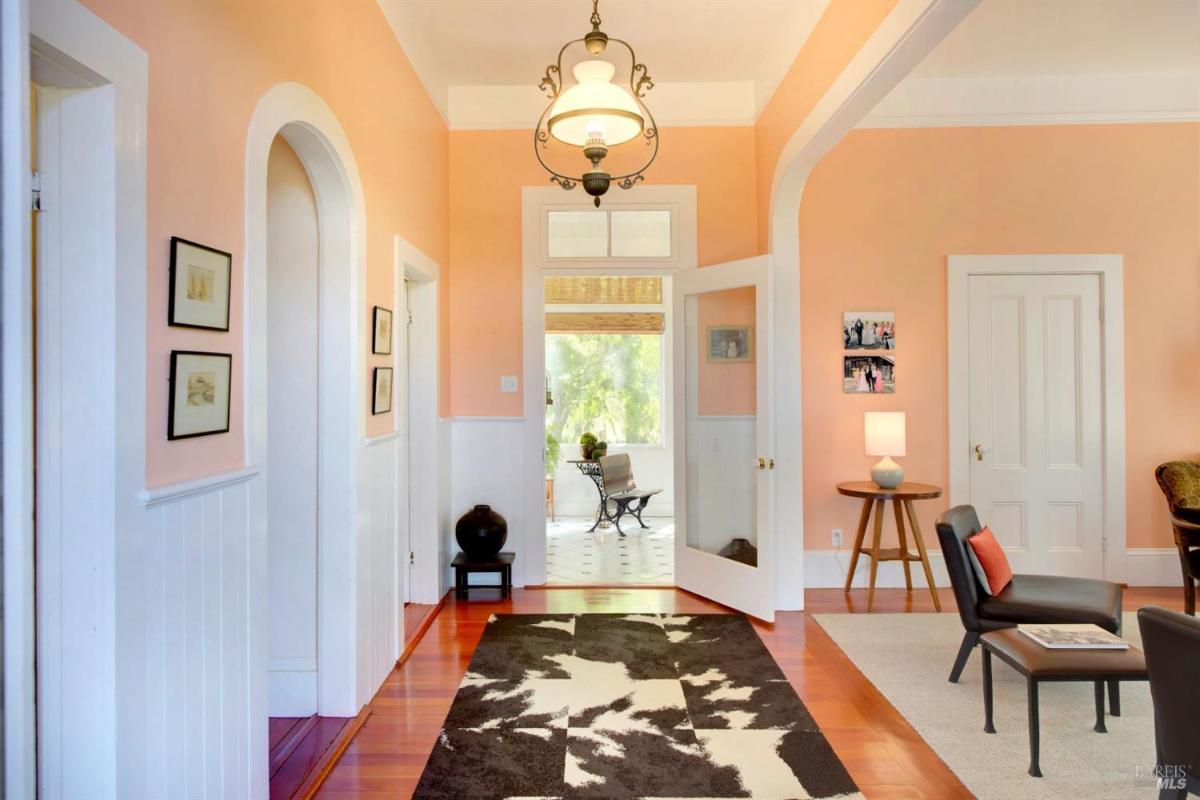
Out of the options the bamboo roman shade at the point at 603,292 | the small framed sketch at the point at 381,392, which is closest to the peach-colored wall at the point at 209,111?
the small framed sketch at the point at 381,392

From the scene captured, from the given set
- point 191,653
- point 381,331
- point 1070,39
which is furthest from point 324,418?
point 1070,39

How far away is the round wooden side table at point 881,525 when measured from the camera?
428cm

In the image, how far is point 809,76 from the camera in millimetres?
3631

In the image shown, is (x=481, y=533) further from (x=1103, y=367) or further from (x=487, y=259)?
(x=1103, y=367)

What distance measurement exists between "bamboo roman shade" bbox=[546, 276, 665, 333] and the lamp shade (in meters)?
3.90

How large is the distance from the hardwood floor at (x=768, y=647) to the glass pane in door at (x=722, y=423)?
1.62 feet

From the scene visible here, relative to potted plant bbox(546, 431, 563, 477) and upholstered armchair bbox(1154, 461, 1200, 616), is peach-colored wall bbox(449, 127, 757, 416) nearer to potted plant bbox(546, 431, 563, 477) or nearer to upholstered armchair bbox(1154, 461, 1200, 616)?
potted plant bbox(546, 431, 563, 477)

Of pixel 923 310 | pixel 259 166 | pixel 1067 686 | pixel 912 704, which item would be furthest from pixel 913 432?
pixel 259 166

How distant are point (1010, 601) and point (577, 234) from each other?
347cm

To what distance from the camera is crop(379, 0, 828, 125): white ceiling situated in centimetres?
374

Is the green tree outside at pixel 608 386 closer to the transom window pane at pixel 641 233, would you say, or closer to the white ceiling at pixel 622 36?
the transom window pane at pixel 641 233

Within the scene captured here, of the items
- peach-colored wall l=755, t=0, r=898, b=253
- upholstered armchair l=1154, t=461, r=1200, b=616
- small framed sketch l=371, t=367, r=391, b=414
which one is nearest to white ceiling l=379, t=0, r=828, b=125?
peach-colored wall l=755, t=0, r=898, b=253

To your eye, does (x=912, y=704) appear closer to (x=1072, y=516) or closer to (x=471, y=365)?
(x=1072, y=516)

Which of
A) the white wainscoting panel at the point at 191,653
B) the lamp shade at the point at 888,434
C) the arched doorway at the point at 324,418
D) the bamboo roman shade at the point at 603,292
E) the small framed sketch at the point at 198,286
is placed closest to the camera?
the white wainscoting panel at the point at 191,653
